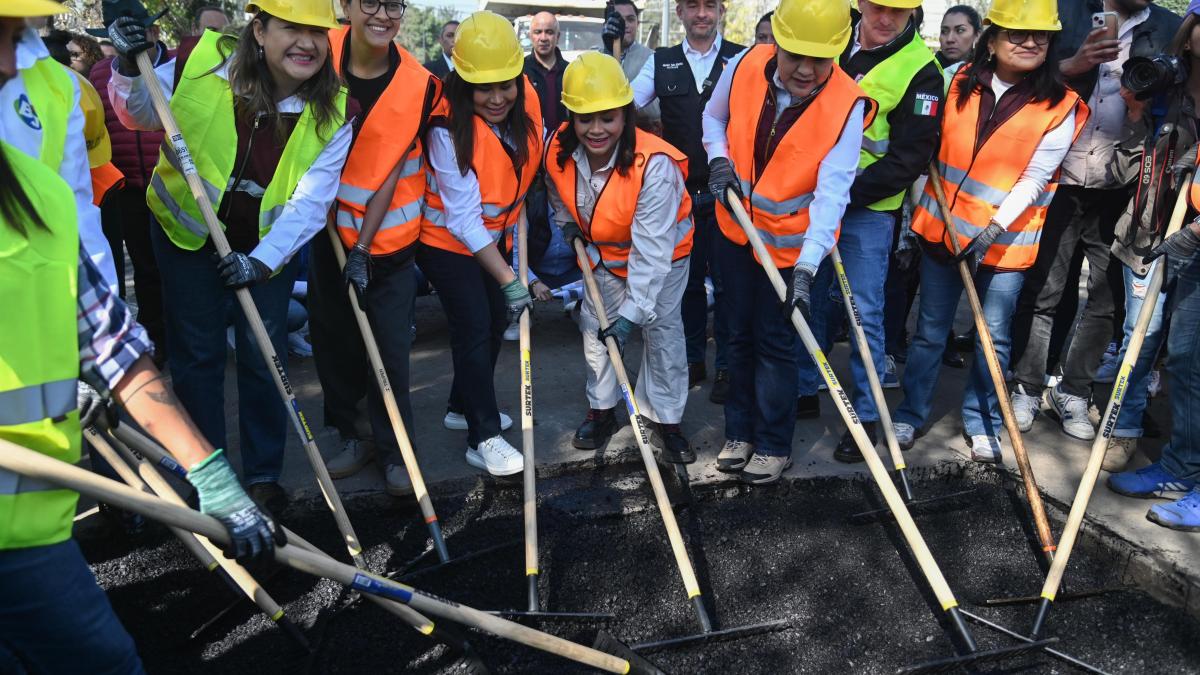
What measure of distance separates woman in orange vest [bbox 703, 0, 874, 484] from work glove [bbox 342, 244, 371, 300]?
1.49m

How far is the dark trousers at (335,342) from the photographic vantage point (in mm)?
3924

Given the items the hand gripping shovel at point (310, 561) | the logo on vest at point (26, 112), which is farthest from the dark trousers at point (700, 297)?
the logo on vest at point (26, 112)

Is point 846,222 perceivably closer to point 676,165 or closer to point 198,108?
point 676,165

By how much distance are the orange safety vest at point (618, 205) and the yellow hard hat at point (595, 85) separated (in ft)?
0.84

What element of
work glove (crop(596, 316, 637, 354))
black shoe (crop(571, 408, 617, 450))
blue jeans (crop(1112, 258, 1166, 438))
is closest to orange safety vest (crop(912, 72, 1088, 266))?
blue jeans (crop(1112, 258, 1166, 438))

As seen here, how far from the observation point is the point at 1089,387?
4723 millimetres

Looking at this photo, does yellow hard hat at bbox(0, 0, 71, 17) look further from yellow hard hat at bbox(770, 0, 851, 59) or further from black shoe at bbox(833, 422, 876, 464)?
black shoe at bbox(833, 422, 876, 464)

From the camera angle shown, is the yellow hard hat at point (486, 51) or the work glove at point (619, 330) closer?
the yellow hard hat at point (486, 51)

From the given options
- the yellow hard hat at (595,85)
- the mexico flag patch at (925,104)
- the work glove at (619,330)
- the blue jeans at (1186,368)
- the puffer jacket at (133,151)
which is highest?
the yellow hard hat at (595,85)

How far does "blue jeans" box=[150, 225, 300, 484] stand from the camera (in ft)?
11.4

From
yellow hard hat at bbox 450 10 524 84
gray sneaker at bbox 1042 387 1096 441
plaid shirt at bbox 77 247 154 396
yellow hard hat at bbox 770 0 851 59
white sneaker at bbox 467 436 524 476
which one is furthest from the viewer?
gray sneaker at bbox 1042 387 1096 441

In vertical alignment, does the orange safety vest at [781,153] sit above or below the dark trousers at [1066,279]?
above

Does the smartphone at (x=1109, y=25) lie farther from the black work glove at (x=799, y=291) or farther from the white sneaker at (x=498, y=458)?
the white sneaker at (x=498, y=458)

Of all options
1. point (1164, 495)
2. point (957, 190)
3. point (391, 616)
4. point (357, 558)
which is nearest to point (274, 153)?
point (357, 558)
